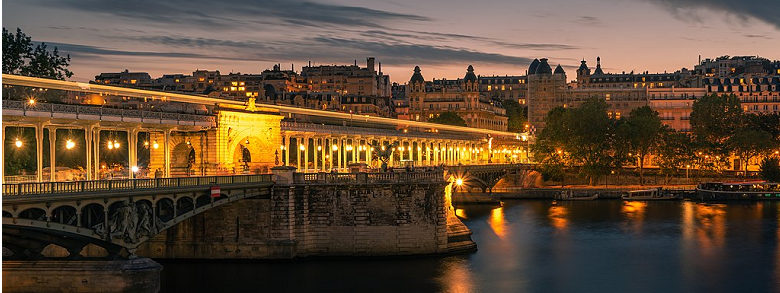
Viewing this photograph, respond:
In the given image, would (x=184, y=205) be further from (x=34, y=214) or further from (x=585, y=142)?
(x=585, y=142)

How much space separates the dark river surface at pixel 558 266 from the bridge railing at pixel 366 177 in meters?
4.96

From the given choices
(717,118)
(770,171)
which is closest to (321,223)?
(770,171)

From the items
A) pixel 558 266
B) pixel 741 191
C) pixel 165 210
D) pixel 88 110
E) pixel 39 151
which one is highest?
pixel 88 110

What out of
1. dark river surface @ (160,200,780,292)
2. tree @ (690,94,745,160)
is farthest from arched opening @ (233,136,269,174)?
tree @ (690,94,745,160)

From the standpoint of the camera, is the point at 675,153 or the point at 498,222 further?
the point at 675,153

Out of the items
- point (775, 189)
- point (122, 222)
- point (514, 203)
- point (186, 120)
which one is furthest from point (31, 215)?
point (775, 189)

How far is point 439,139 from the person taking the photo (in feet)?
372

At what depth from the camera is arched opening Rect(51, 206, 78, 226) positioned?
39.4m

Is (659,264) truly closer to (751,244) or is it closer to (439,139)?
(751,244)

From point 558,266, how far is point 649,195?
5961 centimetres

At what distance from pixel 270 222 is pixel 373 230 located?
241 inches

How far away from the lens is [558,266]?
56.6 metres

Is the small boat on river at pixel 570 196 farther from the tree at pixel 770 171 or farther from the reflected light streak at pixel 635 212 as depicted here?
the tree at pixel 770 171

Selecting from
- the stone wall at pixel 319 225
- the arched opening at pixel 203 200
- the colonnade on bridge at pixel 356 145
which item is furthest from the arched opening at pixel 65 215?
the colonnade on bridge at pixel 356 145
